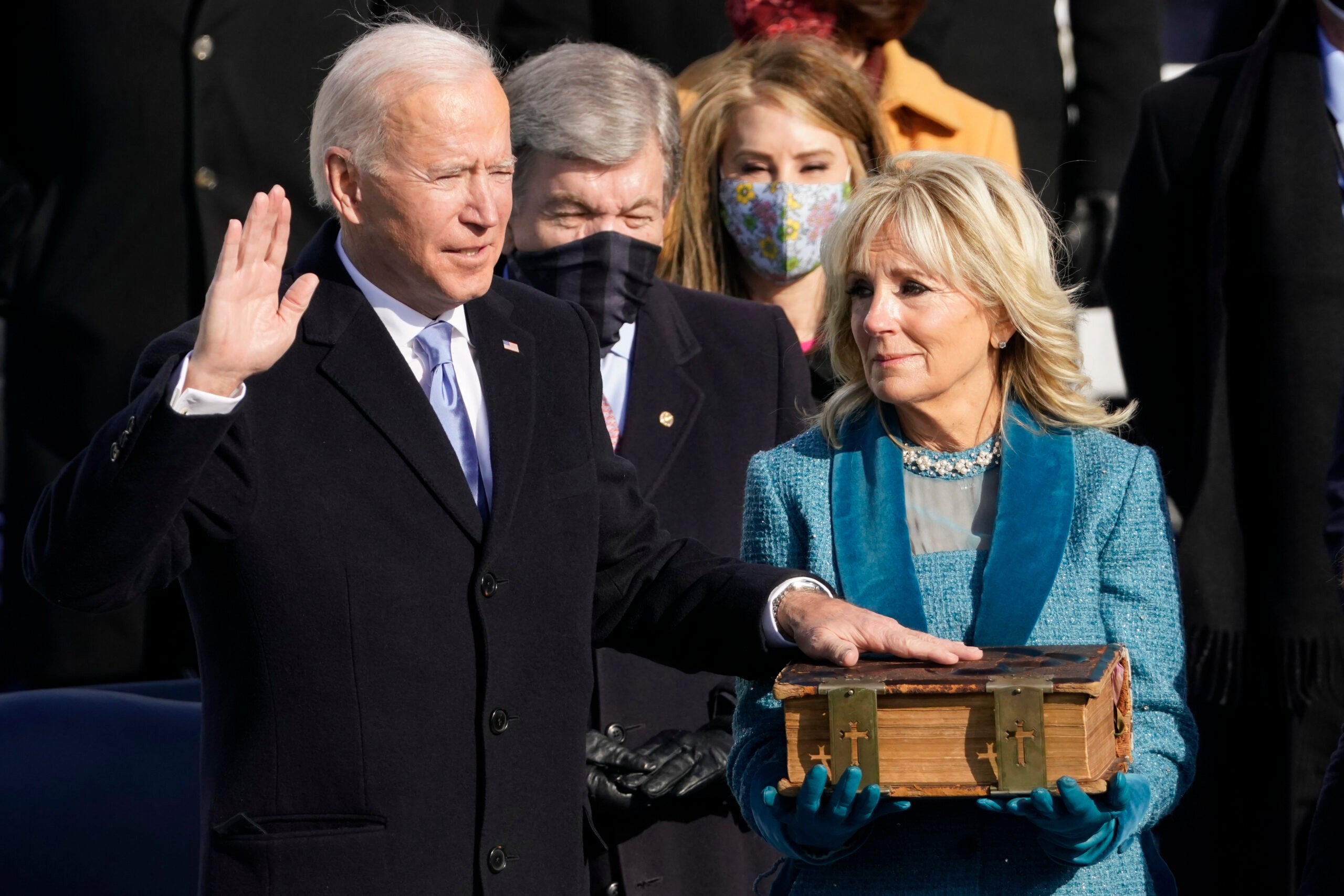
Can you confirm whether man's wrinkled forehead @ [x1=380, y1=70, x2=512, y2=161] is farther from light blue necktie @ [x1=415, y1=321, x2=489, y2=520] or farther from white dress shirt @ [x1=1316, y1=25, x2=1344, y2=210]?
white dress shirt @ [x1=1316, y1=25, x2=1344, y2=210]

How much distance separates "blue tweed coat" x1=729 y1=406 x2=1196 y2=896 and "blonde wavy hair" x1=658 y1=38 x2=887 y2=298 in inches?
57.6

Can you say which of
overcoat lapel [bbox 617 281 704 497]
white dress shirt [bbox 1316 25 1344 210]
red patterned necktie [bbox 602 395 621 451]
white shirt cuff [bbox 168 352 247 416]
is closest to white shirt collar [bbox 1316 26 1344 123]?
white dress shirt [bbox 1316 25 1344 210]

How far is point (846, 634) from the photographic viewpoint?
2.83 m

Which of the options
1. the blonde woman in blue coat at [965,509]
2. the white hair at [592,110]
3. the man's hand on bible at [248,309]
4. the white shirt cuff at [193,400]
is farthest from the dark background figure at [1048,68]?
the white shirt cuff at [193,400]

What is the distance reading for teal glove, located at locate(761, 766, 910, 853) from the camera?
2.62 metres

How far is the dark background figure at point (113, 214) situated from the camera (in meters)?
4.65

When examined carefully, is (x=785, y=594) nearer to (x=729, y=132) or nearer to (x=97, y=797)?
(x=97, y=797)

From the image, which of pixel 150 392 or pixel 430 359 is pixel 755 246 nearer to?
pixel 430 359

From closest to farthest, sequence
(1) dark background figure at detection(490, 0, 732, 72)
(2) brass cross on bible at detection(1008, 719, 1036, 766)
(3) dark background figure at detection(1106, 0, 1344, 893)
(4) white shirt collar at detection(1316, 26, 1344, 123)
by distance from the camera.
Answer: (2) brass cross on bible at detection(1008, 719, 1036, 766) < (3) dark background figure at detection(1106, 0, 1344, 893) < (4) white shirt collar at detection(1316, 26, 1344, 123) < (1) dark background figure at detection(490, 0, 732, 72)

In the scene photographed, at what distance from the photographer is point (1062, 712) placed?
2.54m

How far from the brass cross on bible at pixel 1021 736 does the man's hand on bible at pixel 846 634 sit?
0.19 metres

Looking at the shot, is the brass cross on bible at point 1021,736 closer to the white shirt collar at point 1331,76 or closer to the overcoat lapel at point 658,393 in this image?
the overcoat lapel at point 658,393

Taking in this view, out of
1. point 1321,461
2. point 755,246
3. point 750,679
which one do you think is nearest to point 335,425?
point 750,679

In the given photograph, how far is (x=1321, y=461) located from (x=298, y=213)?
2.47m
